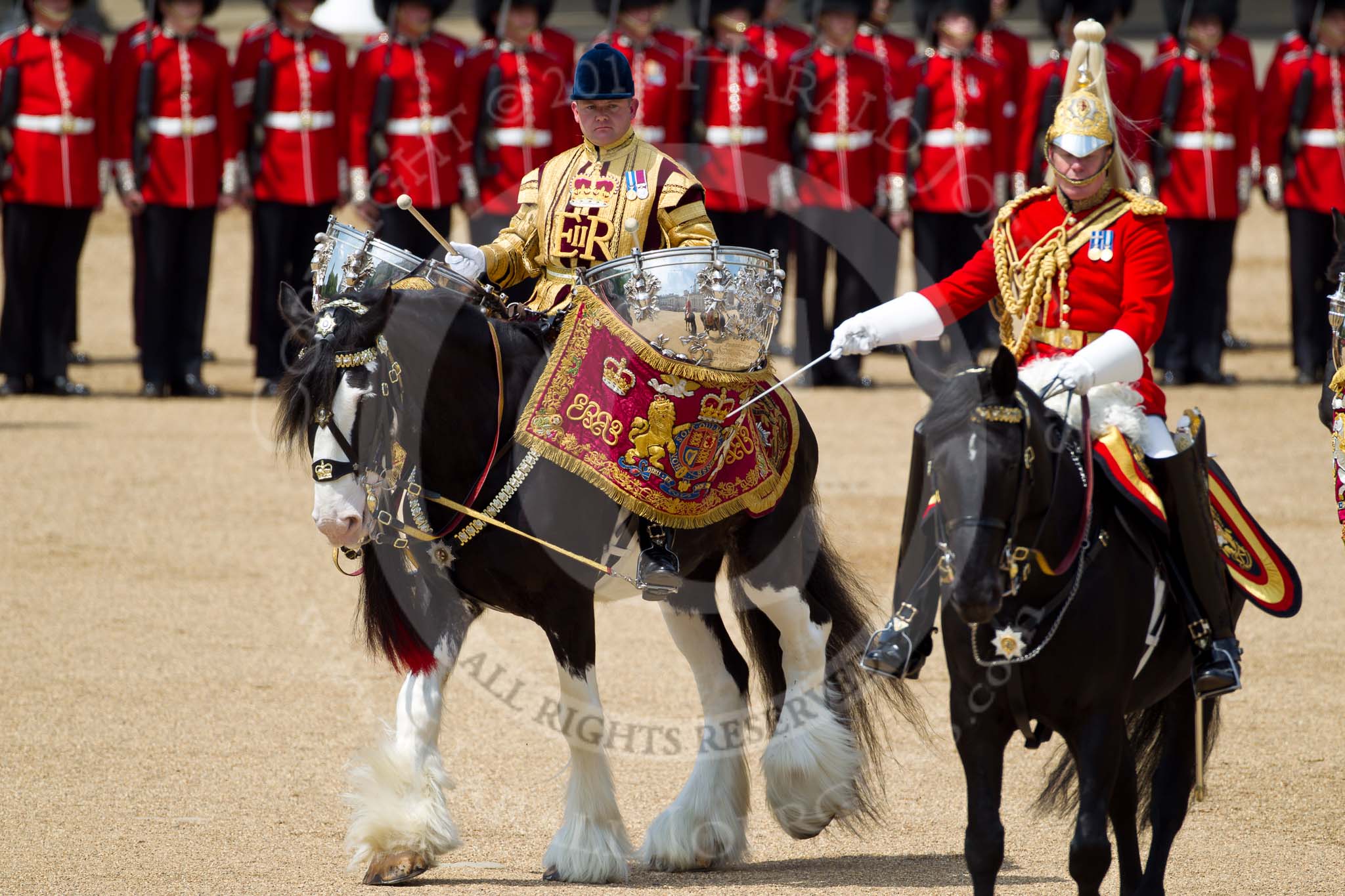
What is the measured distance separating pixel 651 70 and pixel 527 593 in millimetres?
7510

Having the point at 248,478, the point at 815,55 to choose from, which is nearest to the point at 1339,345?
the point at 248,478

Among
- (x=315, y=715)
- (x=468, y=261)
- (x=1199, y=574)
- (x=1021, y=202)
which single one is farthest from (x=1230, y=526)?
(x=315, y=715)

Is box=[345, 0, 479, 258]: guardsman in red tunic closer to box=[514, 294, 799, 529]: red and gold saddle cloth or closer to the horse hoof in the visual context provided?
box=[514, 294, 799, 529]: red and gold saddle cloth

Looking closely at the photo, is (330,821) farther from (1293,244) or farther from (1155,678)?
(1293,244)

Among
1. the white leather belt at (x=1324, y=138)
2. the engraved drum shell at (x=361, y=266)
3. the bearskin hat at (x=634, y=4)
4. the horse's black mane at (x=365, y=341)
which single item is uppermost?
the bearskin hat at (x=634, y=4)

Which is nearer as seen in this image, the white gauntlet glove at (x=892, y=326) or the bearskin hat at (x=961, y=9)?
the white gauntlet glove at (x=892, y=326)

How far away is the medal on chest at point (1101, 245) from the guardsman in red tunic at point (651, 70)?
7449mm

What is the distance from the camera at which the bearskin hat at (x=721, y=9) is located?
A: 11797mm

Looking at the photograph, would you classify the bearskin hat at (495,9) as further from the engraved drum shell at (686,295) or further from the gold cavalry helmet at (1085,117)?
the gold cavalry helmet at (1085,117)

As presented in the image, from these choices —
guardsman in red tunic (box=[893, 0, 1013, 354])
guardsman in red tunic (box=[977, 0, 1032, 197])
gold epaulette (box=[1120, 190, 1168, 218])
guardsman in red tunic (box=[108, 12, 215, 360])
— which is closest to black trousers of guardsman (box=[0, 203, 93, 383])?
guardsman in red tunic (box=[108, 12, 215, 360])

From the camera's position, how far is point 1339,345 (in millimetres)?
4844

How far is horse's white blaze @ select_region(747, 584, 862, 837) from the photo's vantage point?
15.5 ft

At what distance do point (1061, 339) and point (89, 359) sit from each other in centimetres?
936

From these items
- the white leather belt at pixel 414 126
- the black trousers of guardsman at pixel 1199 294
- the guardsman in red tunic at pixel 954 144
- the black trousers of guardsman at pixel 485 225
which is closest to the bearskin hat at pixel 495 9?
the white leather belt at pixel 414 126
